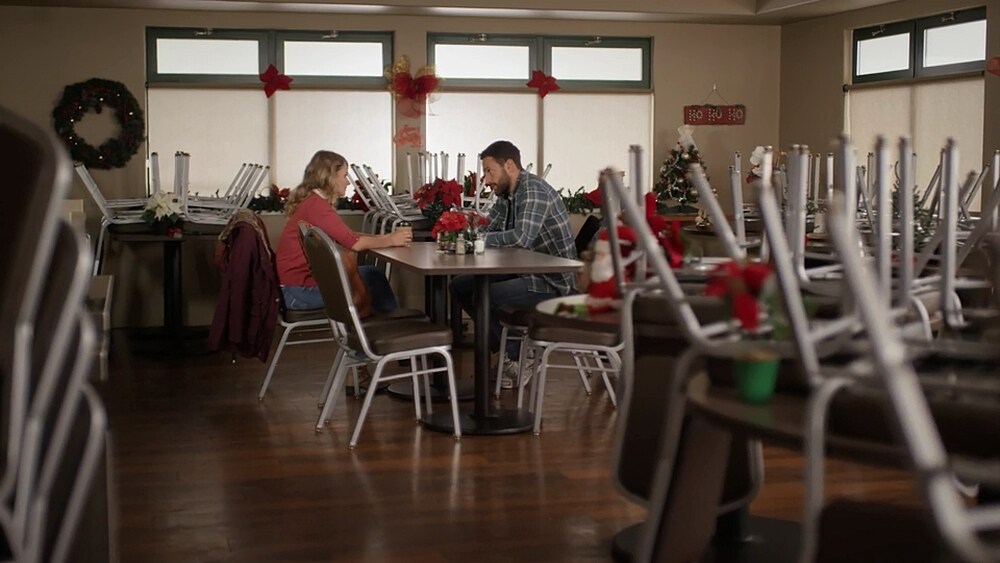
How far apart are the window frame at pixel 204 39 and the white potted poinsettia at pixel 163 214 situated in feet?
6.01

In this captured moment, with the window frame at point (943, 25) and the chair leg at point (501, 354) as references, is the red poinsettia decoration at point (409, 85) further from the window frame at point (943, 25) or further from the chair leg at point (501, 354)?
the chair leg at point (501, 354)

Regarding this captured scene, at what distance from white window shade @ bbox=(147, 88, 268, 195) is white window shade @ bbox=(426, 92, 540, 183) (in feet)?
4.34

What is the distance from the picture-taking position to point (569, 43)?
989 cm

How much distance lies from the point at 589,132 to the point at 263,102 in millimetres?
2564

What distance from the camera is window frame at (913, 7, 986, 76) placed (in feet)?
27.0

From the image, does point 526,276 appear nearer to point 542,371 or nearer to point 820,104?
point 542,371

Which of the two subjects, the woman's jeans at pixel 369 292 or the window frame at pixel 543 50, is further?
the window frame at pixel 543 50

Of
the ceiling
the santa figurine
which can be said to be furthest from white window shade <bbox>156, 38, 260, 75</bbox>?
the santa figurine

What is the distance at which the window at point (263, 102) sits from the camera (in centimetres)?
922

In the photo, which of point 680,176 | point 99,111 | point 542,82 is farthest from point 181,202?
point 680,176

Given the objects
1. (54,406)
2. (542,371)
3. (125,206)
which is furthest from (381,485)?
(125,206)

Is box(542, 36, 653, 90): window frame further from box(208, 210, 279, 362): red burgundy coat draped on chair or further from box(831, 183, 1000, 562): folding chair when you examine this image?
box(831, 183, 1000, 562): folding chair

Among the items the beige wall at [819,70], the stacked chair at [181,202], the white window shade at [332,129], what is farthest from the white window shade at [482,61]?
the beige wall at [819,70]

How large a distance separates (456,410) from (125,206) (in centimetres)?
424
